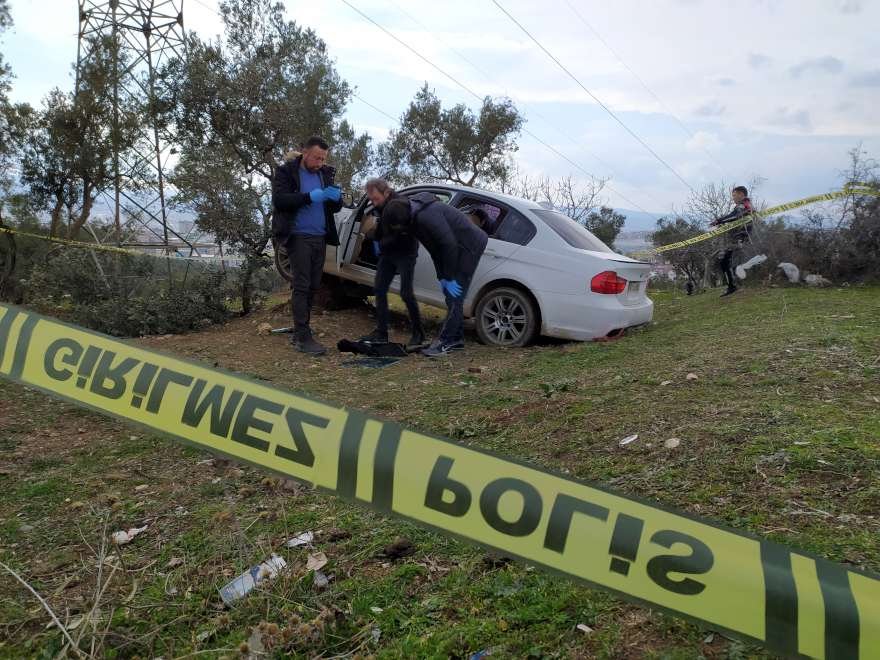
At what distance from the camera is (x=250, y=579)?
7.73 ft

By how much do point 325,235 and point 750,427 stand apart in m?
4.47

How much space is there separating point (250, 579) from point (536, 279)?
4.75 meters

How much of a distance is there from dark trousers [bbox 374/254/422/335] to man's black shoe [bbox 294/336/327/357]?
68cm

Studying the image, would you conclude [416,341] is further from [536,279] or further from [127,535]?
[127,535]

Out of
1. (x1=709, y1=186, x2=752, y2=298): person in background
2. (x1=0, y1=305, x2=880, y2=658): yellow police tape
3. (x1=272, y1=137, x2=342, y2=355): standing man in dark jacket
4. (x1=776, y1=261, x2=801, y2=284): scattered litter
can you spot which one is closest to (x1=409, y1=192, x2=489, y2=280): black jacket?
(x1=272, y1=137, x2=342, y2=355): standing man in dark jacket

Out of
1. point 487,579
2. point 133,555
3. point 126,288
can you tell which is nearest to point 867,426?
point 487,579

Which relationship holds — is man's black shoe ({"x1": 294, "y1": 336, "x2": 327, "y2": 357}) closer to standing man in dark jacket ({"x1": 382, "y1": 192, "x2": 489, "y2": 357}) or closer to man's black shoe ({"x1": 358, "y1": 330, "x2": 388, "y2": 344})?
man's black shoe ({"x1": 358, "y1": 330, "x2": 388, "y2": 344})

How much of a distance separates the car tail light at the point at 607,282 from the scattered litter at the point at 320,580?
465 cm

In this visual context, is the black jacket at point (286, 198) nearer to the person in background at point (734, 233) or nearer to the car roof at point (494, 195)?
the car roof at point (494, 195)

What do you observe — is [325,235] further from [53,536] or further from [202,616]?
[202,616]

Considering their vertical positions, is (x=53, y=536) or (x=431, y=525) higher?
(x=431, y=525)

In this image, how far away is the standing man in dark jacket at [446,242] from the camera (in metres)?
6.11

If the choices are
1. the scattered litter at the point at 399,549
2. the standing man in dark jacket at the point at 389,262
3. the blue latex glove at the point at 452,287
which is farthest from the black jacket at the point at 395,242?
the scattered litter at the point at 399,549

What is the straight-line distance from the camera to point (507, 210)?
6875 mm
